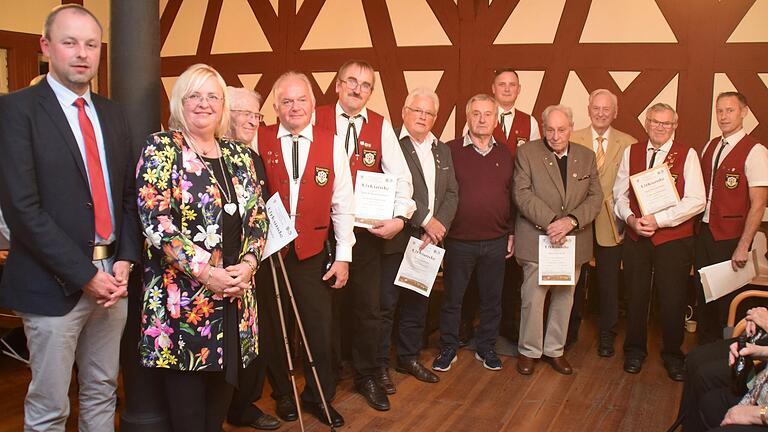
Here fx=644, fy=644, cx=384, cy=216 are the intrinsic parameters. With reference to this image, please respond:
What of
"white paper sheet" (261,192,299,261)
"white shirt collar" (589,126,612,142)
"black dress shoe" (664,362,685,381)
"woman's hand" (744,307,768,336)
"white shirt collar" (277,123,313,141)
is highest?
"white shirt collar" (589,126,612,142)

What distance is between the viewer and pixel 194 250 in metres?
2.30

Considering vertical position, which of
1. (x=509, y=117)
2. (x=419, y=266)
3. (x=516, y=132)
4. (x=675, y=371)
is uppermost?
(x=509, y=117)

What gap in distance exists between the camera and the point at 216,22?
8219 mm

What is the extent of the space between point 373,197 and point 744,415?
2035 mm

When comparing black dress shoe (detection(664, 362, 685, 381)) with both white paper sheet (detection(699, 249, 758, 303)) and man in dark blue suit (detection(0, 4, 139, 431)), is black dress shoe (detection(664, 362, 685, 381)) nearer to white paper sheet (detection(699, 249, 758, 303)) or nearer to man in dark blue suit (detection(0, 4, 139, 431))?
white paper sheet (detection(699, 249, 758, 303))

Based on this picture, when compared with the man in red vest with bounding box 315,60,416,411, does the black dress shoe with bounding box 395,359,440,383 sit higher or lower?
lower

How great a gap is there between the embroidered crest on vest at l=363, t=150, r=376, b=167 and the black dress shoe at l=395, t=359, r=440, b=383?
1.37 metres

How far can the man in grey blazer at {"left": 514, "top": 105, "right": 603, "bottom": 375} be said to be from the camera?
4.14 meters

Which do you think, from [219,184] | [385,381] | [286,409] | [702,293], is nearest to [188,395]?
[219,184]

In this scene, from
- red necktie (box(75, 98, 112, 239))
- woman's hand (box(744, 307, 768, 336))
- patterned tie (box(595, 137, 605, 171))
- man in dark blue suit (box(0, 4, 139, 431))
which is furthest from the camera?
patterned tie (box(595, 137, 605, 171))

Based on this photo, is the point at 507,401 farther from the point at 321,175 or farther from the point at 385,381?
the point at 321,175

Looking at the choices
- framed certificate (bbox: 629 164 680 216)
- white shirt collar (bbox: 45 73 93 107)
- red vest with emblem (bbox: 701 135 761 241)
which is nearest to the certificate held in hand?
white shirt collar (bbox: 45 73 93 107)

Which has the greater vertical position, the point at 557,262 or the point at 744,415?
the point at 557,262

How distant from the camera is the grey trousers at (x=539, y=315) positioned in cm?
426
